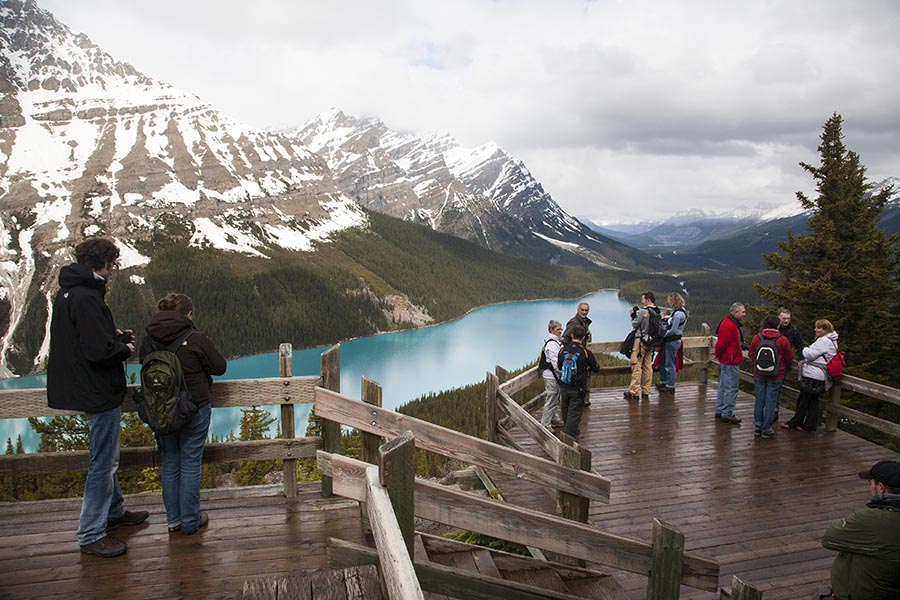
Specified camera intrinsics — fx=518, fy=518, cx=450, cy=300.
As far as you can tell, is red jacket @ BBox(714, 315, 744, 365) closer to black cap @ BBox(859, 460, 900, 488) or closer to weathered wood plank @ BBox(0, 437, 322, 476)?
black cap @ BBox(859, 460, 900, 488)

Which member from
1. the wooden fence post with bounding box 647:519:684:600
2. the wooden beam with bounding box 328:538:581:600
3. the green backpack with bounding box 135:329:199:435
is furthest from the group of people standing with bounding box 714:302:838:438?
the green backpack with bounding box 135:329:199:435

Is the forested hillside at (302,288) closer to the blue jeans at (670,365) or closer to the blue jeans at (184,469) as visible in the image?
the blue jeans at (670,365)

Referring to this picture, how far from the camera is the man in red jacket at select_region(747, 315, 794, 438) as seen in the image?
9203 millimetres

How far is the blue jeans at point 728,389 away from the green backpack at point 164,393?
30.9 feet

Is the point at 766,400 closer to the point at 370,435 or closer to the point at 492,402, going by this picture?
the point at 492,402

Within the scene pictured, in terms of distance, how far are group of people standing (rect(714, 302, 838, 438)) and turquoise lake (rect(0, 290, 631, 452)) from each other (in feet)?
181

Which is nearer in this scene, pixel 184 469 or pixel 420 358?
pixel 184 469

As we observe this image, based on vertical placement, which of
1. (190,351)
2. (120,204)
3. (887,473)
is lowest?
(887,473)

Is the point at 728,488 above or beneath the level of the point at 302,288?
beneath

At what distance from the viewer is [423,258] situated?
179250mm

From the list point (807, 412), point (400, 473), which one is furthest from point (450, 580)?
point (807, 412)

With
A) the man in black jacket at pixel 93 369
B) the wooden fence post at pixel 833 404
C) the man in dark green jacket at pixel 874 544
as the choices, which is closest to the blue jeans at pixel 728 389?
the wooden fence post at pixel 833 404

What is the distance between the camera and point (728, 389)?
1005 centimetres

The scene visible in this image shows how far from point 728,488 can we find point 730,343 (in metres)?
3.41
